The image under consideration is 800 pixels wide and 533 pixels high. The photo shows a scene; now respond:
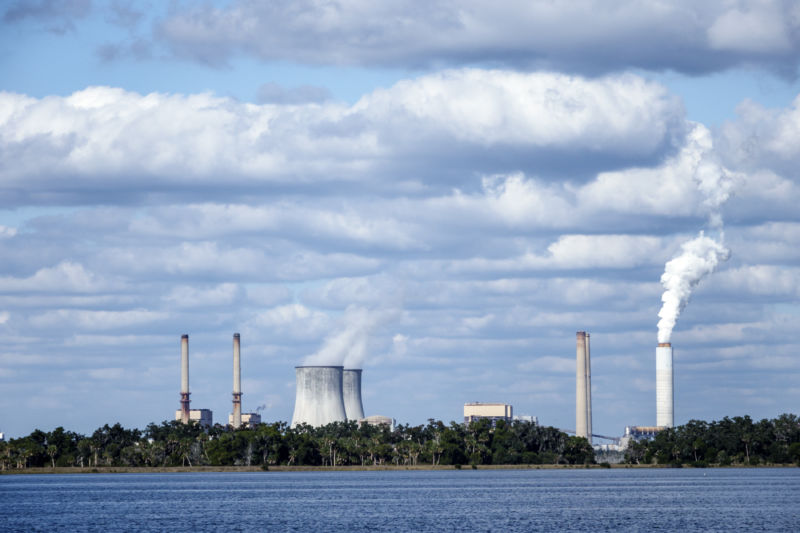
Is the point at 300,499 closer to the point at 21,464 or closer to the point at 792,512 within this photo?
the point at 792,512

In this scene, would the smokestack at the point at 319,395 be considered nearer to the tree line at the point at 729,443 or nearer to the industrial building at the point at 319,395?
the industrial building at the point at 319,395

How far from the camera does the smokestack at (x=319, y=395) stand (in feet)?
518

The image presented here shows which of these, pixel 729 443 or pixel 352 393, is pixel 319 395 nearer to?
pixel 352 393

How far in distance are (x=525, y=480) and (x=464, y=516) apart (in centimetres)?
6032

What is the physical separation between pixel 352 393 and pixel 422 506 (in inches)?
3082

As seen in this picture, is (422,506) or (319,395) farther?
(319,395)

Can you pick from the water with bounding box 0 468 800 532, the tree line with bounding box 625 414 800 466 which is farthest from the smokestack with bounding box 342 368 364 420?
the tree line with bounding box 625 414 800 466

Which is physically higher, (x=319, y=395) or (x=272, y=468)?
(x=319, y=395)

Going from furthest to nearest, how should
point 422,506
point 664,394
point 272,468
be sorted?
point 664,394, point 272,468, point 422,506

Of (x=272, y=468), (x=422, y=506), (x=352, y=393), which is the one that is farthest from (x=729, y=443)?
(x=422, y=506)

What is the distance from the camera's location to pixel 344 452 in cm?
→ 16700

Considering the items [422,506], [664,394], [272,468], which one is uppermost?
[664,394]

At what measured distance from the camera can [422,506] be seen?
293 feet

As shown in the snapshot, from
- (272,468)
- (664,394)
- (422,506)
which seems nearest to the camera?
(422,506)
